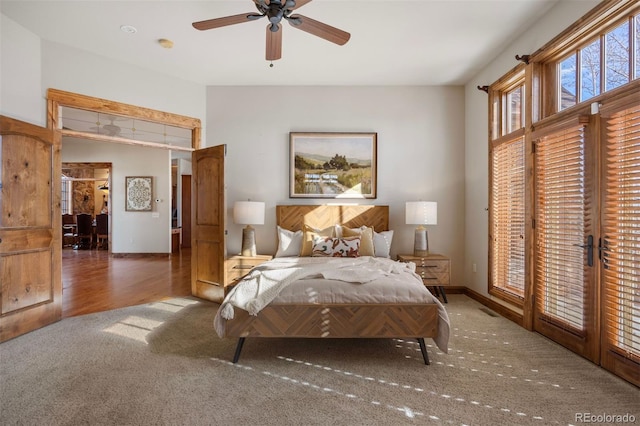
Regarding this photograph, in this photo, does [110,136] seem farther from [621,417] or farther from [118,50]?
[621,417]

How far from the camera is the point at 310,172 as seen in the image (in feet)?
16.5

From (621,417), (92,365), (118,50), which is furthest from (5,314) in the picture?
(621,417)

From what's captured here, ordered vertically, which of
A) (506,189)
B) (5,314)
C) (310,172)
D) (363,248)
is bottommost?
(5,314)

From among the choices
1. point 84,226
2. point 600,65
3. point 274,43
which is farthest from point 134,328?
point 84,226

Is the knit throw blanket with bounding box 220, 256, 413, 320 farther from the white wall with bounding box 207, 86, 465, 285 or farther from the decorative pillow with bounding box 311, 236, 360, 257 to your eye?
the white wall with bounding box 207, 86, 465, 285

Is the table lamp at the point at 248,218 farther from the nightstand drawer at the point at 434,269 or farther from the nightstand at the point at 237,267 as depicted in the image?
the nightstand drawer at the point at 434,269

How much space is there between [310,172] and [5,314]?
383cm

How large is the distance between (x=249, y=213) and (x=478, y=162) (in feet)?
11.0

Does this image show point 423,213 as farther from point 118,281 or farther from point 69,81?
point 118,281

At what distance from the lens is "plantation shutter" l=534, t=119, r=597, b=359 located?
8.76ft

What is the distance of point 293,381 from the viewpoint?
234 centimetres

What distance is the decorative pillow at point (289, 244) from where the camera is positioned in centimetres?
448

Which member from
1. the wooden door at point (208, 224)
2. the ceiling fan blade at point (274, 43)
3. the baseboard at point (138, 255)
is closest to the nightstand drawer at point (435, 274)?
the wooden door at point (208, 224)

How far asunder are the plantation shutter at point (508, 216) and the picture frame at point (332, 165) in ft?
5.49
